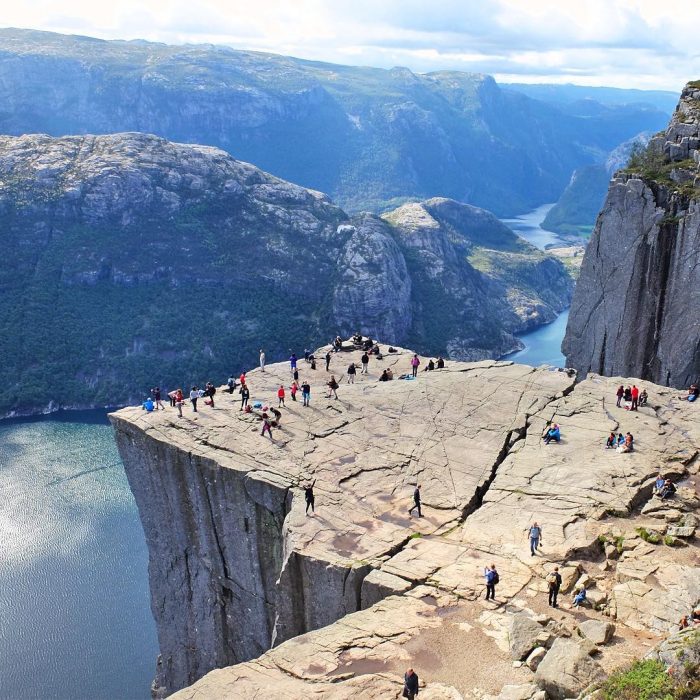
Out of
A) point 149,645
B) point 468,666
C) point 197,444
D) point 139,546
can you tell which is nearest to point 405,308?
point 139,546

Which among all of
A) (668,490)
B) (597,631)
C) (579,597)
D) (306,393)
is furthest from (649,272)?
(597,631)

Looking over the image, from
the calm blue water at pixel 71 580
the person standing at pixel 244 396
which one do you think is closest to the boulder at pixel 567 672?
the person standing at pixel 244 396

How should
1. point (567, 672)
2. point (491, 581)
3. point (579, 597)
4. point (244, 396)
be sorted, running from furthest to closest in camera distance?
point (244, 396), point (491, 581), point (579, 597), point (567, 672)

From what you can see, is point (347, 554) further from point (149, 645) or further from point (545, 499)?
point (149, 645)

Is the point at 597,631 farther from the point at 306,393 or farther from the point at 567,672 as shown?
the point at 306,393

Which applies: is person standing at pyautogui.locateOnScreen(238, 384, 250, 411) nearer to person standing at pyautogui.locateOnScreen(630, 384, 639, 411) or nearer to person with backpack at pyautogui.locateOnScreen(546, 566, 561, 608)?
person standing at pyautogui.locateOnScreen(630, 384, 639, 411)

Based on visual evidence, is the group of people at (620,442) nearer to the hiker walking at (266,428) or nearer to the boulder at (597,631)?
the boulder at (597,631)
